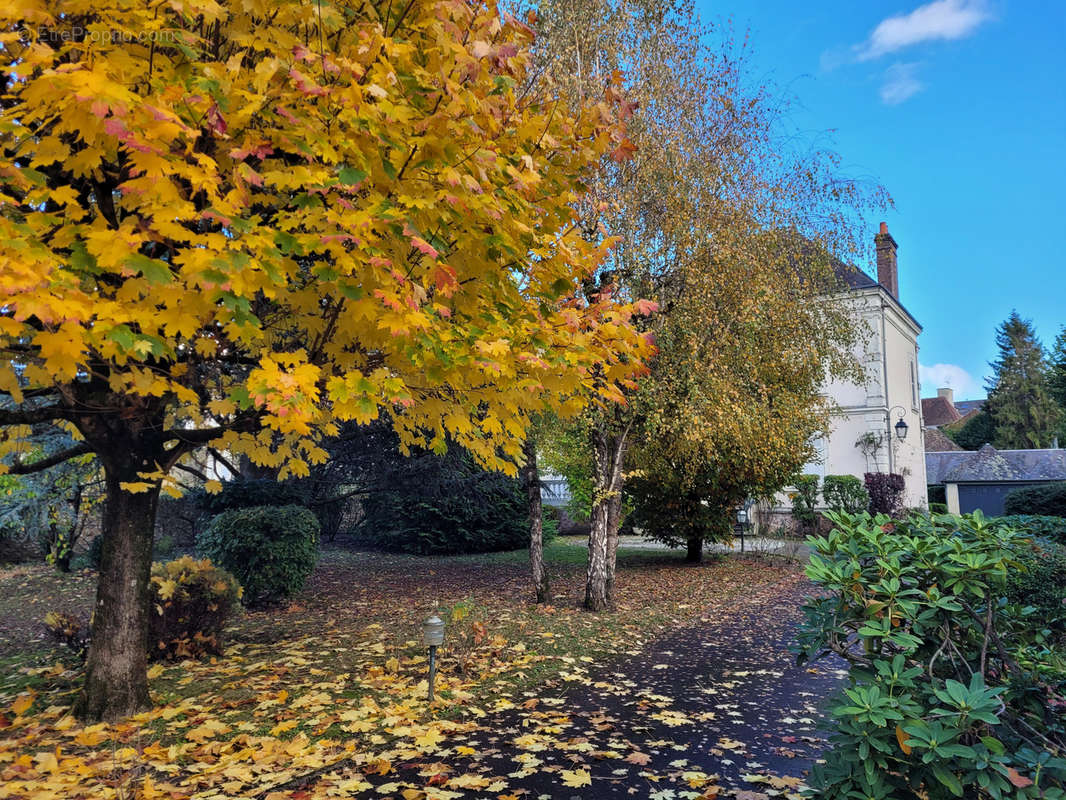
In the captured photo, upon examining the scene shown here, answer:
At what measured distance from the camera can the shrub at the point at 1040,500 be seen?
15055 millimetres

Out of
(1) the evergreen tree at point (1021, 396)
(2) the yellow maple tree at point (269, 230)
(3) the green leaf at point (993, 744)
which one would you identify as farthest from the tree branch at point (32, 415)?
(1) the evergreen tree at point (1021, 396)

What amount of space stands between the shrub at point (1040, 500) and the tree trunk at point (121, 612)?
1764cm

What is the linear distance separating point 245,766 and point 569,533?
828 inches

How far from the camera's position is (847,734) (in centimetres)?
268

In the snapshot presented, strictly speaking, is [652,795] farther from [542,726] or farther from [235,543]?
[235,543]

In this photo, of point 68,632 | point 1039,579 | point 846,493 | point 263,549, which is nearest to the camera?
point 1039,579

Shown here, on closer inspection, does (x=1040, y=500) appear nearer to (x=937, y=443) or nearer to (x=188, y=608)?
(x=188, y=608)

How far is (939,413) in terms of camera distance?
52500mm

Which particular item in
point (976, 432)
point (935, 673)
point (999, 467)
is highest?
point (976, 432)

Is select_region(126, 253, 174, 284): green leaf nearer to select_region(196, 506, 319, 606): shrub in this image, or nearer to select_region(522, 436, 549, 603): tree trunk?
select_region(196, 506, 319, 606): shrub

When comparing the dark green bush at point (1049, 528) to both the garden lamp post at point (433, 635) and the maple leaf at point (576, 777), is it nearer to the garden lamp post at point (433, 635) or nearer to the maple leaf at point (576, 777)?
the maple leaf at point (576, 777)

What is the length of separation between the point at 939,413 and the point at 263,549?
57.3 m

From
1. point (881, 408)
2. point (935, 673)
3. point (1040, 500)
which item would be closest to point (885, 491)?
point (881, 408)

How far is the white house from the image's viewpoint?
989 inches
